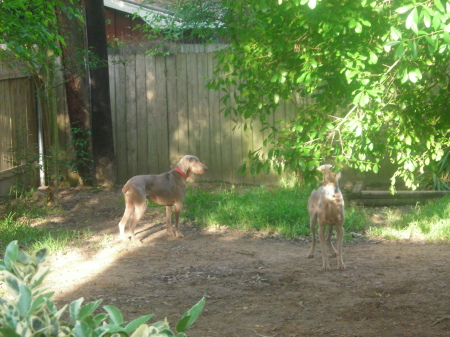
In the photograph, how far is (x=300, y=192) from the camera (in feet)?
31.6

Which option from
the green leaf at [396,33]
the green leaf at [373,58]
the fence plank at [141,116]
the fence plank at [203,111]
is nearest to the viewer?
the green leaf at [396,33]

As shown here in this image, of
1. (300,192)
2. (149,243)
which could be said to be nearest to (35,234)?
(149,243)

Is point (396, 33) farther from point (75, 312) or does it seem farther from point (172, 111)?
point (172, 111)

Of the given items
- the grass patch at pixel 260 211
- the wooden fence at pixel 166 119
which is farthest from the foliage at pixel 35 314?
the wooden fence at pixel 166 119

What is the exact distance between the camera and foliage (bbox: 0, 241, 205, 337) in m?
1.44

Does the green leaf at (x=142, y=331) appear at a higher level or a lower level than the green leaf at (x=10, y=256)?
lower

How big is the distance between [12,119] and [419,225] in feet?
22.5

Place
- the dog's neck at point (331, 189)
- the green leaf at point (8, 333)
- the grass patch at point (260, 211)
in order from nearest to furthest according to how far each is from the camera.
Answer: the green leaf at point (8, 333) < the dog's neck at point (331, 189) < the grass patch at point (260, 211)

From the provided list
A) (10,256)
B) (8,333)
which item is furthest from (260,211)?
(8,333)

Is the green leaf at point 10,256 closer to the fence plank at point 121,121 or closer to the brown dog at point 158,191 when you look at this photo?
the brown dog at point 158,191

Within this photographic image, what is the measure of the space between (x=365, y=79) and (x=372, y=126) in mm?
339

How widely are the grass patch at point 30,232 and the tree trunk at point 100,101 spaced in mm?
1791

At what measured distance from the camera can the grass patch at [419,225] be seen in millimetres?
7449

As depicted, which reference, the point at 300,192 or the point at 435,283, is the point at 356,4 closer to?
the point at 435,283
